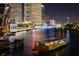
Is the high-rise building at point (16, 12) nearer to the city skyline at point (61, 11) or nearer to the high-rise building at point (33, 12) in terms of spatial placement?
the high-rise building at point (33, 12)

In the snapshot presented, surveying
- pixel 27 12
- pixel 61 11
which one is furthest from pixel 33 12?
pixel 61 11

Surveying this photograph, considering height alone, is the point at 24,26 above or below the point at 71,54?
above

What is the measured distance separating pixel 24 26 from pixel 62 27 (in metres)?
0.41

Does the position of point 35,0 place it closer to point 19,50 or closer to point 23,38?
point 23,38

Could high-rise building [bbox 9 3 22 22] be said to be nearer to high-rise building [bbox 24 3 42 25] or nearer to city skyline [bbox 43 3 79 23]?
high-rise building [bbox 24 3 42 25]

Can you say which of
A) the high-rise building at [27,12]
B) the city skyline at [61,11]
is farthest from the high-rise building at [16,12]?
the city skyline at [61,11]

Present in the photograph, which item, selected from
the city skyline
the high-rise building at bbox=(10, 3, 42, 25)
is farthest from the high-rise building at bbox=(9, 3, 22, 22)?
the city skyline

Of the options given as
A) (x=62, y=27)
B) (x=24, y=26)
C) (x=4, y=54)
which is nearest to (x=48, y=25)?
(x=62, y=27)

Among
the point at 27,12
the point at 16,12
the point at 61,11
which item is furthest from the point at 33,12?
the point at 61,11

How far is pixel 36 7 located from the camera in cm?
128

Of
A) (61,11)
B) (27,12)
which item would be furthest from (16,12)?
(61,11)

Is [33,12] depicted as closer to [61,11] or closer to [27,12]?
[27,12]

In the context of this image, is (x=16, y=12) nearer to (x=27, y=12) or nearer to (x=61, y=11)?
(x=27, y=12)

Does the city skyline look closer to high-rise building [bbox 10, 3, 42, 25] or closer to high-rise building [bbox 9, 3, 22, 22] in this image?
high-rise building [bbox 10, 3, 42, 25]
